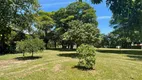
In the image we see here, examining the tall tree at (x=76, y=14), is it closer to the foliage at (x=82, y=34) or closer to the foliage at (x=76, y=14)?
the foliage at (x=76, y=14)

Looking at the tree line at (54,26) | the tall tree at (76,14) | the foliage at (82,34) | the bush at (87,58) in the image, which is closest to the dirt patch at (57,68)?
the bush at (87,58)

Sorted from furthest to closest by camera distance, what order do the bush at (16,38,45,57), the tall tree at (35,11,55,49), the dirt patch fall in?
the tall tree at (35,11,55,49)
the bush at (16,38,45,57)
the dirt patch

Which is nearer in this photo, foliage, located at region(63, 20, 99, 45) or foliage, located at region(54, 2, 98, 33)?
foliage, located at region(63, 20, 99, 45)

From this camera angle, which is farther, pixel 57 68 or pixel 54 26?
pixel 54 26

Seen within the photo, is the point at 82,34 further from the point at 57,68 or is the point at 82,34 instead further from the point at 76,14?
the point at 76,14

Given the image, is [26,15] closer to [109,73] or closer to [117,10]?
[109,73]

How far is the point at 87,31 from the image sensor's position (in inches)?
891

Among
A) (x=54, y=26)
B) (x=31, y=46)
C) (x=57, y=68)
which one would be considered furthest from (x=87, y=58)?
(x=54, y=26)

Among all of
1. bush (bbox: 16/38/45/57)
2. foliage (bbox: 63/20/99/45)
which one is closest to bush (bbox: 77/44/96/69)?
foliage (bbox: 63/20/99/45)

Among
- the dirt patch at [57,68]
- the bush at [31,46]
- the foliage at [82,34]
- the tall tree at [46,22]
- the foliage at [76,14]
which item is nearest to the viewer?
the dirt patch at [57,68]

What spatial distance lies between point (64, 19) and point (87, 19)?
4967 millimetres

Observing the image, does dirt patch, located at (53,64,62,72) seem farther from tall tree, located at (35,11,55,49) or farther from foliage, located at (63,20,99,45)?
tall tree, located at (35,11,55,49)

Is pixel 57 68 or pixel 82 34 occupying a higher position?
Result: pixel 82 34

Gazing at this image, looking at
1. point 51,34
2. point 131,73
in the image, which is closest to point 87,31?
point 131,73
